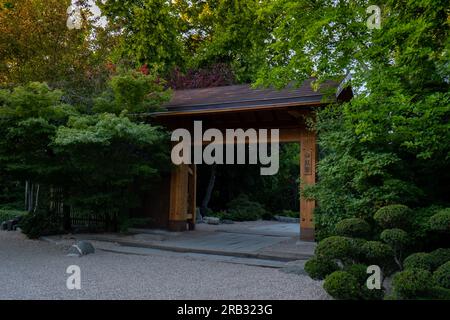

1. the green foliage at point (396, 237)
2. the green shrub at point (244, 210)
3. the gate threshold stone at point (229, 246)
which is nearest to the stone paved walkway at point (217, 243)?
the gate threshold stone at point (229, 246)

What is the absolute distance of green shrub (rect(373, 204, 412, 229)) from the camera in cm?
493

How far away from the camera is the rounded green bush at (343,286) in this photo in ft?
13.8

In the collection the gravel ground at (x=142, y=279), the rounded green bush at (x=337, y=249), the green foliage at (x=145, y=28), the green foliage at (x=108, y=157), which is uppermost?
the green foliage at (x=145, y=28)

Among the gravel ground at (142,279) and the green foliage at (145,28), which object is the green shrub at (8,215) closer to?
the gravel ground at (142,279)

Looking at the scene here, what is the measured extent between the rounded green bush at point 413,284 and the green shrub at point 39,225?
29.0 feet

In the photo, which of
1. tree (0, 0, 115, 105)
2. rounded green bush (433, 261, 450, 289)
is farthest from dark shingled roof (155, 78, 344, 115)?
tree (0, 0, 115, 105)

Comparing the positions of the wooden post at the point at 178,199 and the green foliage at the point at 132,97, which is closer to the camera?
the green foliage at the point at 132,97

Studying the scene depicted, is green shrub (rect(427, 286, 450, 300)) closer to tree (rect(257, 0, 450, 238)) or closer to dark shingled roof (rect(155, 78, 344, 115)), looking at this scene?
tree (rect(257, 0, 450, 238))

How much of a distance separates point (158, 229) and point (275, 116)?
456 cm

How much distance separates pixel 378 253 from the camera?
4.64 meters

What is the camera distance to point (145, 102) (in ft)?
32.5

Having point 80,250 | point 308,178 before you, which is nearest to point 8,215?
point 80,250

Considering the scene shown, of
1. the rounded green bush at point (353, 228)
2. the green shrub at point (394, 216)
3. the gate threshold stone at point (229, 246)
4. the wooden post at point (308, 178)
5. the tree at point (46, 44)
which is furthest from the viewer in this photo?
the tree at point (46, 44)
